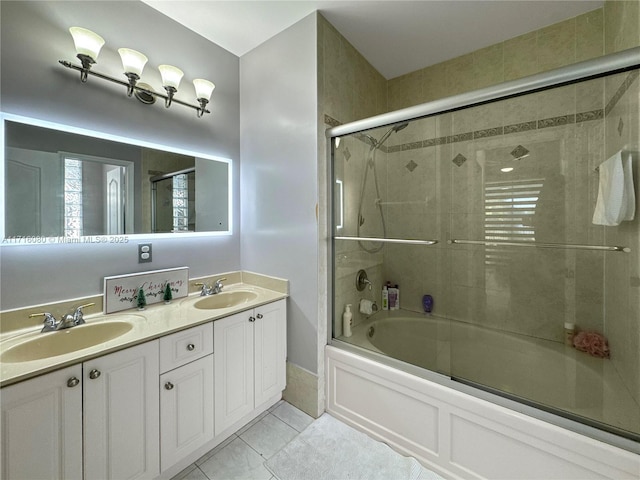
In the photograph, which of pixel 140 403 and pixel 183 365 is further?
pixel 183 365

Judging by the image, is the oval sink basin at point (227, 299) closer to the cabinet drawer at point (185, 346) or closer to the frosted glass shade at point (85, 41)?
the cabinet drawer at point (185, 346)

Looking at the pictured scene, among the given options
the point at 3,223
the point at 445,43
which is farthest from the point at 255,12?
the point at 3,223

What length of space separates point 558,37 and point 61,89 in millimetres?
3144

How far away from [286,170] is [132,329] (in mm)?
1316

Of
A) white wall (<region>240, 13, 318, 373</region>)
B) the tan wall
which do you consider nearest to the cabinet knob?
white wall (<region>240, 13, 318, 373</region>)

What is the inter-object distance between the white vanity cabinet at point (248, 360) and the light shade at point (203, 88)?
60.2 inches

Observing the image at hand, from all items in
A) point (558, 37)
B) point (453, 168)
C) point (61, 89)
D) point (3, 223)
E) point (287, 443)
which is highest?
point (558, 37)

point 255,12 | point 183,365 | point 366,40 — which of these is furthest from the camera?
point 366,40

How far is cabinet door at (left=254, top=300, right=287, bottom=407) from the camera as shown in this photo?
1664 mm

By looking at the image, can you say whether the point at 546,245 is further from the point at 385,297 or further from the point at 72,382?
the point at 72,382

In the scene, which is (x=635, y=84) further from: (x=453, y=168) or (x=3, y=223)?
(x=3, y=223)

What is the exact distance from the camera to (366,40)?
78.2 inches

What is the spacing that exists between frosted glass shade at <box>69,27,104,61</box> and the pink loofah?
3222 mm

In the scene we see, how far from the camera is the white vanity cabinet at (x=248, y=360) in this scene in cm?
146
